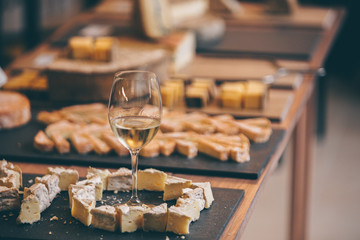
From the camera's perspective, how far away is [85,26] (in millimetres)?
3072

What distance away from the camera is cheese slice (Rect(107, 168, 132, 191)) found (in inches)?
51.3

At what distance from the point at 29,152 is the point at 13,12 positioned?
602 centimetres

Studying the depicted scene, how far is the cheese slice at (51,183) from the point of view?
1.24 m

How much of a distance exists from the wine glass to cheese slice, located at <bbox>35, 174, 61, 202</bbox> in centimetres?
17

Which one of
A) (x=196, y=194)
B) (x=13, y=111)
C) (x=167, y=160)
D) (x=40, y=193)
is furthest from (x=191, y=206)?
(x=13, y=111)

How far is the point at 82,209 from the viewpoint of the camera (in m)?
1.15

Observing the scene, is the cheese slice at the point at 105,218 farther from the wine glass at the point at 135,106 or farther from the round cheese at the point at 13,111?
the round cheese at the point at 13,111

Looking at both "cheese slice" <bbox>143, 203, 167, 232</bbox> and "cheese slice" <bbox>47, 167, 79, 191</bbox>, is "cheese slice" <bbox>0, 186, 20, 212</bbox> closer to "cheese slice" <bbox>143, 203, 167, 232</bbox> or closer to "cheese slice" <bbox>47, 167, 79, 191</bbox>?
"cheese slice" <bbox>47, 167, 79, 191</bbox>

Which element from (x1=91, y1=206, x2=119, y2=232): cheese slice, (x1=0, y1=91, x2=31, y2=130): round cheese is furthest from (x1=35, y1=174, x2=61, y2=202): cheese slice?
(x1=0, y1=91, x2=31, y2=130): round cheese

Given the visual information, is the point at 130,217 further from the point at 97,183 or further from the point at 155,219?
the point at 97,183

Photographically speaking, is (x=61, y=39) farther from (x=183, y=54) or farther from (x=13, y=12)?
(x=13, y=12)

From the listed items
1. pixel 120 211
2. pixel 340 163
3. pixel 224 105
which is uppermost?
pixel 120 211

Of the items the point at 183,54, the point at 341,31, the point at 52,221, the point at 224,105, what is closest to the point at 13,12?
the point at 341,31

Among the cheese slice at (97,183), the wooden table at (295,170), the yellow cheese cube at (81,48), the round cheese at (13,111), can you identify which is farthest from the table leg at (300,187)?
the cheese slice at (97,183)
